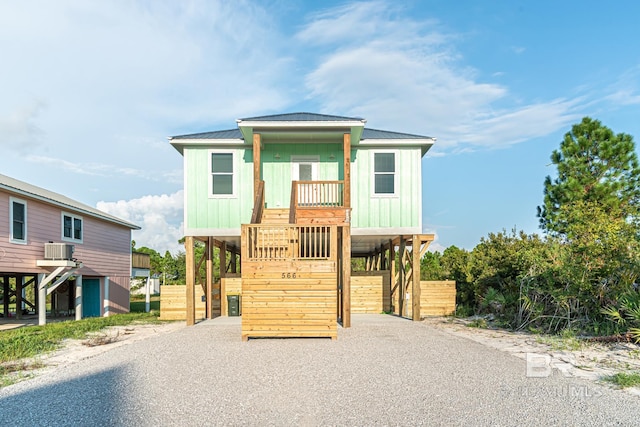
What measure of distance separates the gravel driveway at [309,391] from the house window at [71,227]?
12.4 metres

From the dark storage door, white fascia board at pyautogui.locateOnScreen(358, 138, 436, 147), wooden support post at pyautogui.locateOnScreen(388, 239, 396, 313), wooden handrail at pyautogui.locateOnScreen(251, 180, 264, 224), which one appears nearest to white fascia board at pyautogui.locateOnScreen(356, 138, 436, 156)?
white fascia board at pyautogui.locateOnScreen(358, 138, 436, 147)

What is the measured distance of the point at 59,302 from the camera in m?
25.4

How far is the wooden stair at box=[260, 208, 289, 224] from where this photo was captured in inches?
614

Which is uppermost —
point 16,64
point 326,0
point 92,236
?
point 326,0

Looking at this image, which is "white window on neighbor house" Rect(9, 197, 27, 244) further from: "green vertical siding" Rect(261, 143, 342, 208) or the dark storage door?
"green vertical siding" Rect(261, 143, 342, 208)

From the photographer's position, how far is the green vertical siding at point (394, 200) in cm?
1585

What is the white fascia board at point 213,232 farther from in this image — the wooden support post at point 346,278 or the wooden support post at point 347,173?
the wooden support post at point 347,173

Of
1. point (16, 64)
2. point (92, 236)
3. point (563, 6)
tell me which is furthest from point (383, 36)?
point (92, 236)

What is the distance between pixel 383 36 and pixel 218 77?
16.1 feet

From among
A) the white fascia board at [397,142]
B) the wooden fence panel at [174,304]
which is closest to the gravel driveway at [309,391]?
the white fascia board at [397,142]

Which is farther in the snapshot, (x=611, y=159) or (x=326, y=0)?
(x=611, y=159)

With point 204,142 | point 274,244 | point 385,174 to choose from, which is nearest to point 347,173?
point 385,174

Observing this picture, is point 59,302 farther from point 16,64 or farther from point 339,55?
point 339,55

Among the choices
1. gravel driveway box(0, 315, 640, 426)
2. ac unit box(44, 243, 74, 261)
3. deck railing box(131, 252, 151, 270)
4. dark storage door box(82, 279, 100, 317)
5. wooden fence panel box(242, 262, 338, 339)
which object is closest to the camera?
gravel driveway box(0, 315, 640, 426)
